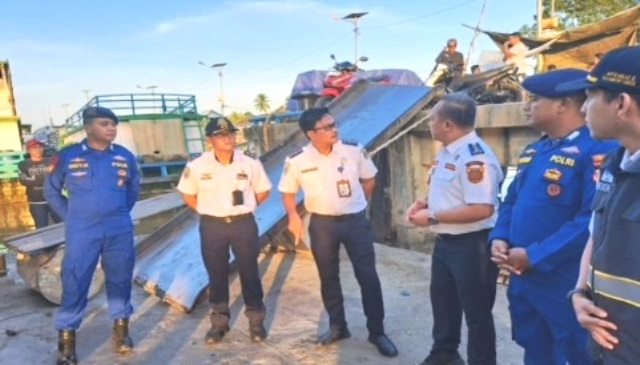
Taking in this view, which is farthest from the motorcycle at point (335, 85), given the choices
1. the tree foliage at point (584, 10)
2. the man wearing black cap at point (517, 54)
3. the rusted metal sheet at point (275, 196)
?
the tree foliage at point (584, 10)

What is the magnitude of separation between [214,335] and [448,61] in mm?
7169

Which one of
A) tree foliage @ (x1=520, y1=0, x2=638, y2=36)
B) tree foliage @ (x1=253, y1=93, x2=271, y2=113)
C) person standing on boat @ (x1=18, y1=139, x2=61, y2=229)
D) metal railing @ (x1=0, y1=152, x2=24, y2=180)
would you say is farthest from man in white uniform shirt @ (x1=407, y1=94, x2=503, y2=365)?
tree foliage @ (x1=253, y1=93, x2=271, y2=113)

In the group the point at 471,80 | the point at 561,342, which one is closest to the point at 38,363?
the point at 561,342

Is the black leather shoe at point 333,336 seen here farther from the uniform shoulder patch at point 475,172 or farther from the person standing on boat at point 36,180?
the person standing on boat at point 36,180

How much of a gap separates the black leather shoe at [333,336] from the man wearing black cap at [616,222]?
2.41 metres

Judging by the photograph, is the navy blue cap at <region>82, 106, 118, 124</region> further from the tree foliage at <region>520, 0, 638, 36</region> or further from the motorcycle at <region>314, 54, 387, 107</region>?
the tree foliage at <region>520, 0, 638, 36</region>

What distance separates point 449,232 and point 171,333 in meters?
2.43

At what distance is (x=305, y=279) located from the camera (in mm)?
5414

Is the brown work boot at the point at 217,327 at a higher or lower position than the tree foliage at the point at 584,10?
lower

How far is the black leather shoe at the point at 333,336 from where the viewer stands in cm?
373

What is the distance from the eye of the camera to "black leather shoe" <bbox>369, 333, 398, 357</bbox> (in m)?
3.52

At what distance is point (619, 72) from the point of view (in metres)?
1.38

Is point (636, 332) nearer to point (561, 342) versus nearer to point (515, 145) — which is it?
point (561, 342)

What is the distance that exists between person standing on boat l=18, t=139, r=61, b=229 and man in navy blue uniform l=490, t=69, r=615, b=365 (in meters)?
7.60
